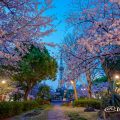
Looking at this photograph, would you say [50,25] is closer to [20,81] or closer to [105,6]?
[105,6]

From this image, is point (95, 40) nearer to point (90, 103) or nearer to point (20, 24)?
point (20, 24)

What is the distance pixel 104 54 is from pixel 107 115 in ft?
19.0

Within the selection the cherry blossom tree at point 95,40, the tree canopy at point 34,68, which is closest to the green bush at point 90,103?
the tree canopy at point 34,68

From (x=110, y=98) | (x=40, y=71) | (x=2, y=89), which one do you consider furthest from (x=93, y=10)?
(x=40, y=71)

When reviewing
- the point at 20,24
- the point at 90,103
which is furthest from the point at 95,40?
the point at 90,103

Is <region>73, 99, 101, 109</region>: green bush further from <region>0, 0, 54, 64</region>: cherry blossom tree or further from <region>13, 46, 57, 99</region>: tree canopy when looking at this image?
<region>0, 0, 54, 64</region>: cherry blossom tree

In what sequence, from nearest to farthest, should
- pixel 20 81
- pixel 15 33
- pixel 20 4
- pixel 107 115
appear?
pixel 20 4
pixel 15 33
pixel 107 115
pixel 20 81

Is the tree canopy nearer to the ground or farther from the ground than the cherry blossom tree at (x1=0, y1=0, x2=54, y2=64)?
farther from the ground

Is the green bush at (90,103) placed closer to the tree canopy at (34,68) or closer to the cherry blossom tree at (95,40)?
the tree canopy at (34,68)

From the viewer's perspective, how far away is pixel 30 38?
35.1 ft

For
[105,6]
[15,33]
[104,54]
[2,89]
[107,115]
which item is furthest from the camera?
[2,89]

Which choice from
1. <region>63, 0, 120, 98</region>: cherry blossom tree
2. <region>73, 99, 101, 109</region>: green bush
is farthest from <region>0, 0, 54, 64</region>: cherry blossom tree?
<region>73, 99, 101, 109</region>: green bush

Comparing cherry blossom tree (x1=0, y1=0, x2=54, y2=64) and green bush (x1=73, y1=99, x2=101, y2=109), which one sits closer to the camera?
cherry blossom tree (x1=0, y1=0, x2=54, y2=64)

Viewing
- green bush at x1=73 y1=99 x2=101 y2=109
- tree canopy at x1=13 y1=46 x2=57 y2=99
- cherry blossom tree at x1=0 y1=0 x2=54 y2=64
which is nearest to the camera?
cherry blossom tree at x1=0 y1=0 x2=54 y2=64
